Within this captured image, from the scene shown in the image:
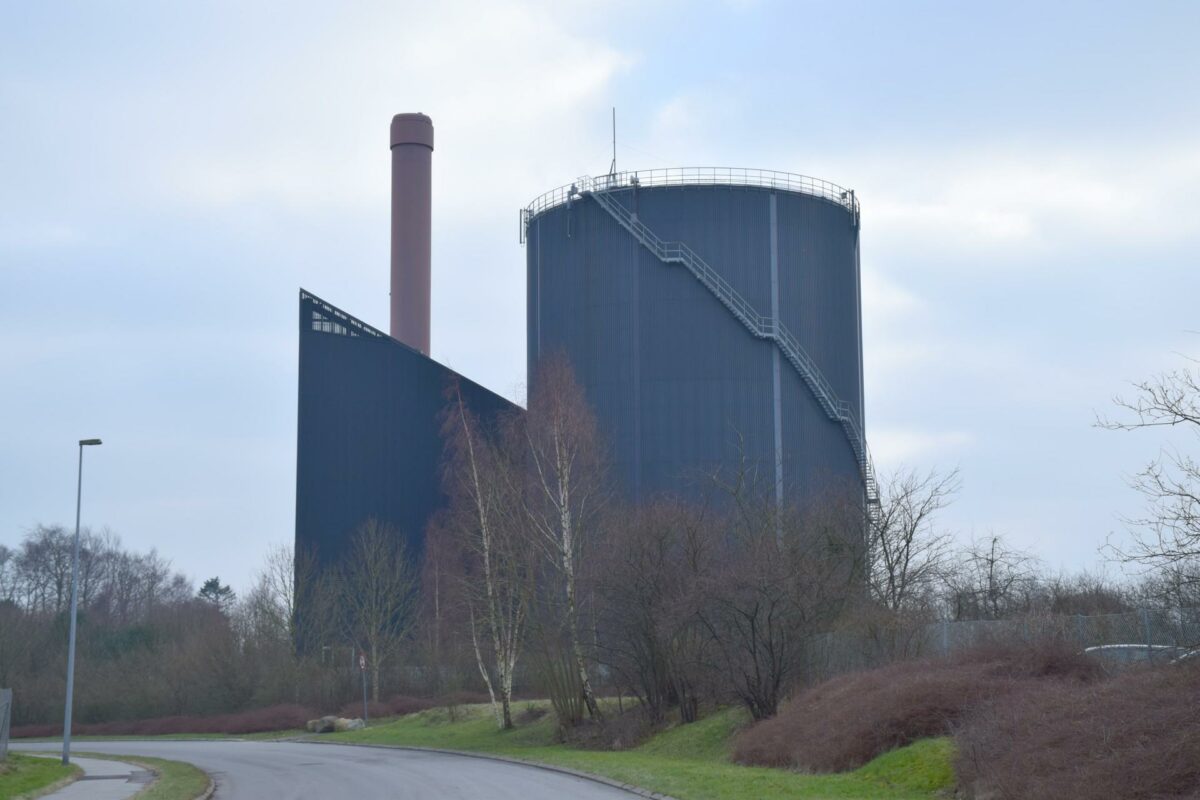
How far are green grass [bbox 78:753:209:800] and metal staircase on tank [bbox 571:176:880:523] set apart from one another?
2519 centimetres

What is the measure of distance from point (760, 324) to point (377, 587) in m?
24.4

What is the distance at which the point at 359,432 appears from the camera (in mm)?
63656

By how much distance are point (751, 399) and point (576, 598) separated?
13.5 m

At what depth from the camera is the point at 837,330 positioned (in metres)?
52.7

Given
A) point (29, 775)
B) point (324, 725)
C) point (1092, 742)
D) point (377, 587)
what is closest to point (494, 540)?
point (324, 725)

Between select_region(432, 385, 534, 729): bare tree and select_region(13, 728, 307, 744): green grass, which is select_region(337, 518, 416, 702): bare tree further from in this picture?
select_region(432, 385, 534, 729): bare tree

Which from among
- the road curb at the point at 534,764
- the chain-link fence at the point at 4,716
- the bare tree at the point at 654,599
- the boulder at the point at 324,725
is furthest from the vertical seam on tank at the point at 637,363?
the chain-link fence at the point at 4,716

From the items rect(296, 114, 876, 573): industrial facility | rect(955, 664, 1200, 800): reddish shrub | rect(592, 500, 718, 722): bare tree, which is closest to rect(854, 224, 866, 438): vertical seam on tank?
rect(296, 114, 876, 573): industrial facility

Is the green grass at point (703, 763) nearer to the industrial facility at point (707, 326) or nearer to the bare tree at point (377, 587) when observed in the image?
the industrial facility at point (707, 326)

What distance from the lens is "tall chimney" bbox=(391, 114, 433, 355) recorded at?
233 ft

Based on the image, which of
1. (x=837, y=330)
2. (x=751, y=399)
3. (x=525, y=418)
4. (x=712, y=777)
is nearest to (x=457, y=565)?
(x=525, y=418)

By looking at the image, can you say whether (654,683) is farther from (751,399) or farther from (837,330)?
(837,330)

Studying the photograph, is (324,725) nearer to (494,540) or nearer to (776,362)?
(494,540)

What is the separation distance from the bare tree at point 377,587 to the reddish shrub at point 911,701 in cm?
3885
